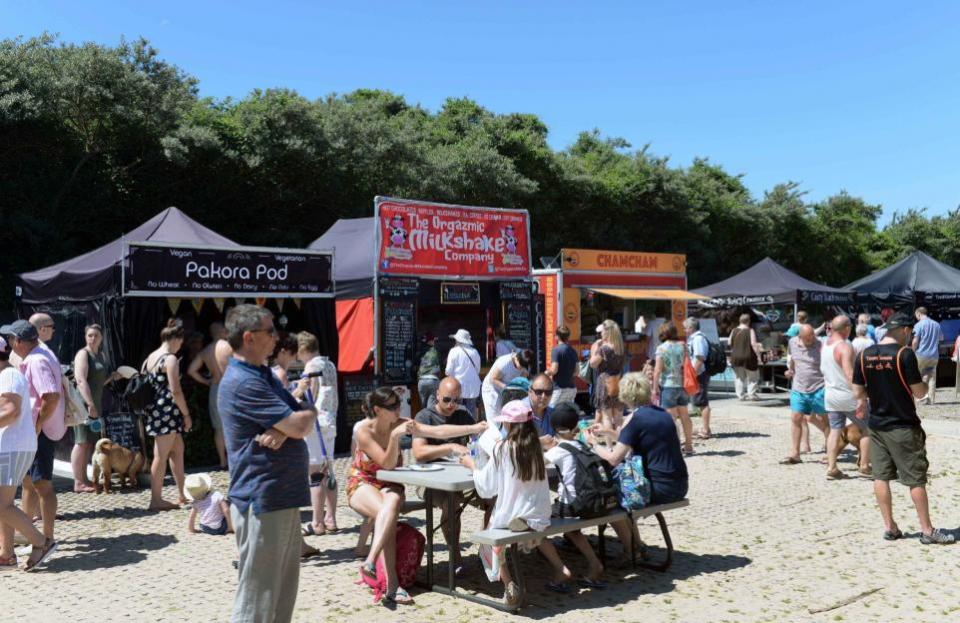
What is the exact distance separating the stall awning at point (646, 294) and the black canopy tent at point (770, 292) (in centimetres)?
119

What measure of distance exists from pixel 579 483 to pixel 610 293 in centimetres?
1069

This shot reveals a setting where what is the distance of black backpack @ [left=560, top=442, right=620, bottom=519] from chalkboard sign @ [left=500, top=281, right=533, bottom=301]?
25.5ft

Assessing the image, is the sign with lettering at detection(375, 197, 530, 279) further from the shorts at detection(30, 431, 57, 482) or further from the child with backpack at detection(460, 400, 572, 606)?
the child with backpack at detection(460, 400, 572, 606)

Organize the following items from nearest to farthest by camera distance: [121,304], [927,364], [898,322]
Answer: [898,322] → [121,304] → [927,364]

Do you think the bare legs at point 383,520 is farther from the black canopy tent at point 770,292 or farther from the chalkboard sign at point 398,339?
the black canopy tent at point 770,292

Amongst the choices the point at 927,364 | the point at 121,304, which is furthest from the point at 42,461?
the point at 927,364

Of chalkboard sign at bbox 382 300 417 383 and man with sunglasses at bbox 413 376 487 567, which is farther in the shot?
chalkboard sign at bbox 382 300 417 383

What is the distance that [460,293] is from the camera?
1269 cm

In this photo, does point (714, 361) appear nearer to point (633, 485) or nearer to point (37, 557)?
point (633, 485)

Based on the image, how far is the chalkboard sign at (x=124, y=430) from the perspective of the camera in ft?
28.9

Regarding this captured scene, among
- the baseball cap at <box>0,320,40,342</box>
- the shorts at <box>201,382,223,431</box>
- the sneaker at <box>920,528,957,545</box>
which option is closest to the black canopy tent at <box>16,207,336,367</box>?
the shorts at <box>201,382,223,431</box>

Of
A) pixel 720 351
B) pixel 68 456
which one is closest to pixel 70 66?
pixel 68 456

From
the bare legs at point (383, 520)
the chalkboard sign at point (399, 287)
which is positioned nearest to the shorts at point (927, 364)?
the chalkboard sign at point (399, 287)

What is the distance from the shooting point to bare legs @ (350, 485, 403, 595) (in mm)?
5043
